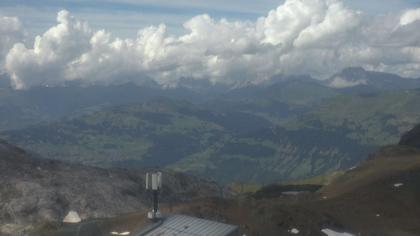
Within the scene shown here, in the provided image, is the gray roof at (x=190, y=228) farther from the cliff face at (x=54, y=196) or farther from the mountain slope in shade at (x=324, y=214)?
the cliff face at (x=54, y=196)

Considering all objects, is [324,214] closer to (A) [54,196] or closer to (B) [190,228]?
(B) [190,228]

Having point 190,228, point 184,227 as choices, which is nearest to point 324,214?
point 184,227

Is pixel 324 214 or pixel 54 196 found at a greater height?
pixel 54 196

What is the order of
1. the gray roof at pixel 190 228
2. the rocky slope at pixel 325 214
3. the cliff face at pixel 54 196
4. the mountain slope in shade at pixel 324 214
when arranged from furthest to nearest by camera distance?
the cliff face at pixel 54 196
the mountain slope in shade at pixel 324 214
the rocky slope at pixel 325 214
the gray roof at pixel 190 228

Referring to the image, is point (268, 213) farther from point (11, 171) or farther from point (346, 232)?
point (11, 171)

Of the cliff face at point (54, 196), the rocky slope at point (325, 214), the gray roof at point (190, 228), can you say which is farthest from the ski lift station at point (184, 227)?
the cliff face at point (54, 196)

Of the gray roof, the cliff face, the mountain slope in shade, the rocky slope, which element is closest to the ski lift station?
the gray roof

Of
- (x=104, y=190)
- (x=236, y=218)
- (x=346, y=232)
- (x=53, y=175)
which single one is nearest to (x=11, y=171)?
(x=53, y=175)

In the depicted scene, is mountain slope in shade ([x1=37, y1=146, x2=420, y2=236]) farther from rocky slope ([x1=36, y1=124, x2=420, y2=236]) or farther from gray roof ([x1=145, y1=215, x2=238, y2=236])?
gray roof ([x1=145, y1=215, x2=238, y2=236])

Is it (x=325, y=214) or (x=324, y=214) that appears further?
(x=325, y=214)
